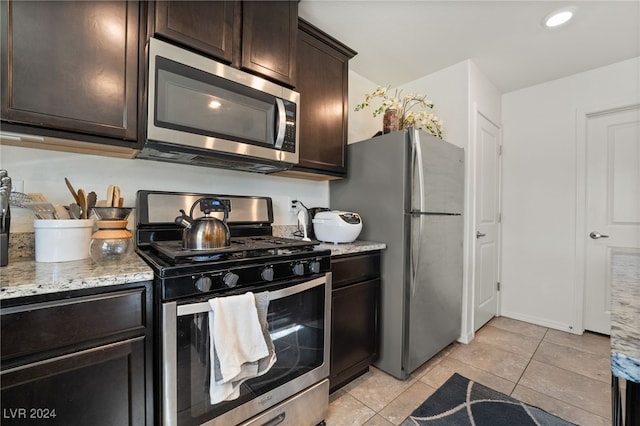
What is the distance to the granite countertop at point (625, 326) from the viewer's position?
1.54 feet

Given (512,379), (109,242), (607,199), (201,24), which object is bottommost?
(512,379)

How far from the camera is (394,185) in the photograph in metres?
1.84

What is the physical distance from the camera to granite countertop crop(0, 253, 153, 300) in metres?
0.78

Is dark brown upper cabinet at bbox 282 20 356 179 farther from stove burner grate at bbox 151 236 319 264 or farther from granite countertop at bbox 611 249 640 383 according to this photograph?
granite countertop at bbox 611 249 640 383

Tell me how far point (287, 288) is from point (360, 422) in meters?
0.90

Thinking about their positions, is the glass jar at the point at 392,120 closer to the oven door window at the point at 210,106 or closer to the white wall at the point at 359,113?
the white wall at the point at 359,113

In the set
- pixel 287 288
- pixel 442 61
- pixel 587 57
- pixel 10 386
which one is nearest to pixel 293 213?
pixel 287 288

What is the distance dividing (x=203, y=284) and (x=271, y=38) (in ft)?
4.67

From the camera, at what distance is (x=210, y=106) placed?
53.4 inches

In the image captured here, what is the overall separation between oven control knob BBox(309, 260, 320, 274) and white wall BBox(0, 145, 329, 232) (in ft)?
2.44

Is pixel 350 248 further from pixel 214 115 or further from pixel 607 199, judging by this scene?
pixel 607 199

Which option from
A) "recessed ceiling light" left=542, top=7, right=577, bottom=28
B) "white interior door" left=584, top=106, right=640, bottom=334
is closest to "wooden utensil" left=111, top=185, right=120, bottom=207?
"recessed ceiling light" left=542, top=7, right=577, bottom=28

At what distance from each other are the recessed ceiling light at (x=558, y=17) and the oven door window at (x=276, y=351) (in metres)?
2.42

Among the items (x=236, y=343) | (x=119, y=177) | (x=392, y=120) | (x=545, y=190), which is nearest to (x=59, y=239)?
(x=119, y=177)
